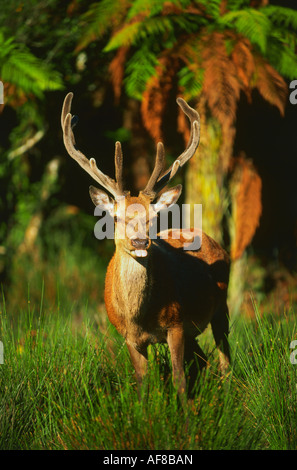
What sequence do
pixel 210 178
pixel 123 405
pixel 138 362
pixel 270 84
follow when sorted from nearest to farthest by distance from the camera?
pixel 123 405, pixel 138 362, pixel 270 84, pixel 210 178

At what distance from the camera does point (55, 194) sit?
753 centimetres

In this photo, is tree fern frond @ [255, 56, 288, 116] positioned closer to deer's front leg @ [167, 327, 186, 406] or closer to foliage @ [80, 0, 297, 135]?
foliage @ [80, 0, 297, 135]

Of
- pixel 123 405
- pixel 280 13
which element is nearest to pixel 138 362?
pixel 123 405

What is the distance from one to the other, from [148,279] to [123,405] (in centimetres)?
77

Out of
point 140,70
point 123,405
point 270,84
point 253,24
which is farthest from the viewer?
point 140,70

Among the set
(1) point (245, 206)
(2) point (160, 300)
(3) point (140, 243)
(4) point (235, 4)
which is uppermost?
Result: (4) point (235, 4)

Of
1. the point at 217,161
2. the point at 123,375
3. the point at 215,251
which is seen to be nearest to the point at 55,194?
the point at 217,161

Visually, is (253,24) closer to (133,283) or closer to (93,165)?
(93,165)

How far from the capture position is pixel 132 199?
11.7 ft

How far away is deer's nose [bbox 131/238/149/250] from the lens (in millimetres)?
3377

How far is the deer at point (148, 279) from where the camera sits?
11.7 feet

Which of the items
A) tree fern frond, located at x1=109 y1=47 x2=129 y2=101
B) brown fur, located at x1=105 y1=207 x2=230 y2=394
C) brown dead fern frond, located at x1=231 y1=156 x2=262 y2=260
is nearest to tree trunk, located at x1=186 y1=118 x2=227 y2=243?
brown dead fern frond, located at x1=231 y1=156 x2=262 y2=260

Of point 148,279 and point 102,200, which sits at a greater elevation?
point 102,200
